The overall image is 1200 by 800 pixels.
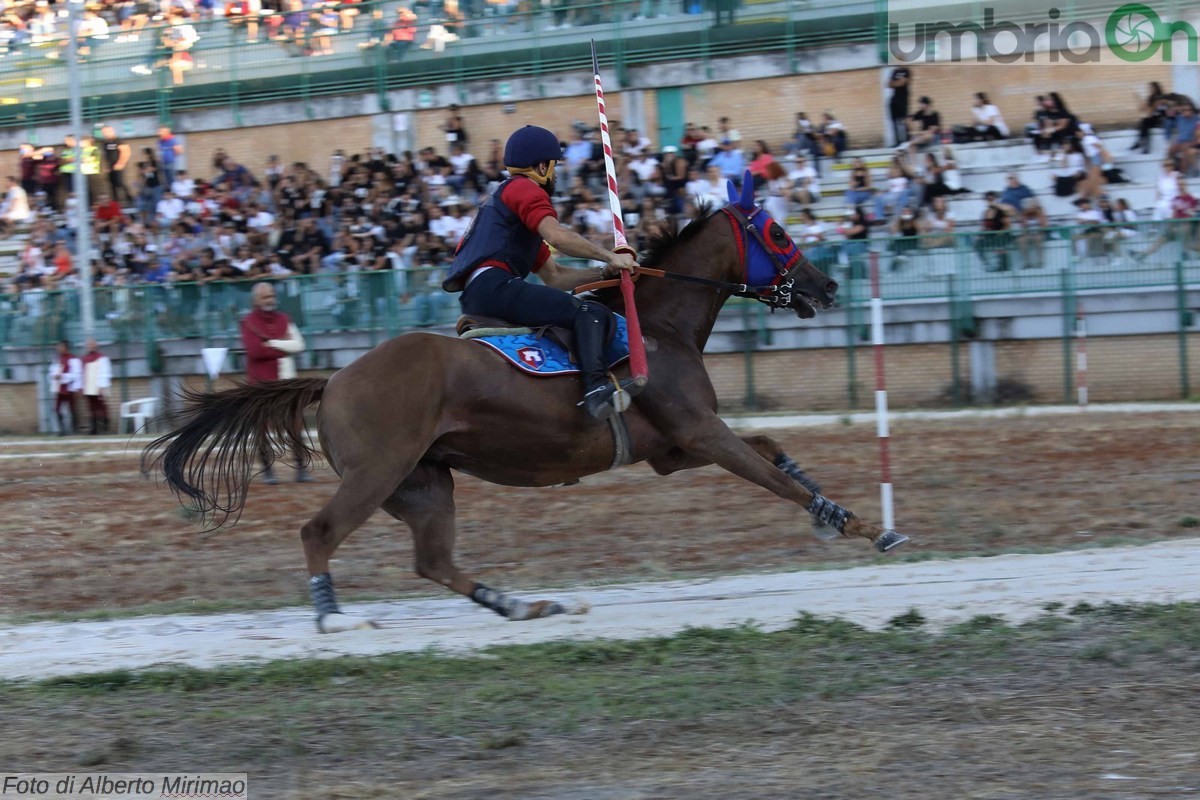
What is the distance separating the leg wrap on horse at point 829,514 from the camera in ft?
26.7

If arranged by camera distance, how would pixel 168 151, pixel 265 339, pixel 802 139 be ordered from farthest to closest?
1. pixel 168 151
2. pixel 802 139
3. pixel 265 339

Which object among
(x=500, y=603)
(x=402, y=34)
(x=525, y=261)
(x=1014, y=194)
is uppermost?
(x=402, y=34)

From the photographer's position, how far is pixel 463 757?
5.43 meters

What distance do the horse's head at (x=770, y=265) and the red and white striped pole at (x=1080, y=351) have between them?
38.7ft

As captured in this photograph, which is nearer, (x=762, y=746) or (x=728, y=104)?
(x=762, y=746)

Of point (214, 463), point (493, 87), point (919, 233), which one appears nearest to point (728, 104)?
point (493, 87)

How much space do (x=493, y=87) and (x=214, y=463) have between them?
20.5m

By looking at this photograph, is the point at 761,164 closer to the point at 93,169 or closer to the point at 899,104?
the point at 899,104

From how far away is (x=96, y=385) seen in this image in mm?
23422

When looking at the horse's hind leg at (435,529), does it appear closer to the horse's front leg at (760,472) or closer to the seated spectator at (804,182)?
the horse's front leg at (760,472)

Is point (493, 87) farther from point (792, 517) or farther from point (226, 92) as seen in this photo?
point (792, 517)

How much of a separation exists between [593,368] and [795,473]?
153 cm

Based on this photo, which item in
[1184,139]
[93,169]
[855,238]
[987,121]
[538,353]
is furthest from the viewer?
[93,169]

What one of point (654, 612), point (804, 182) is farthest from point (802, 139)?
point (654, 612)
